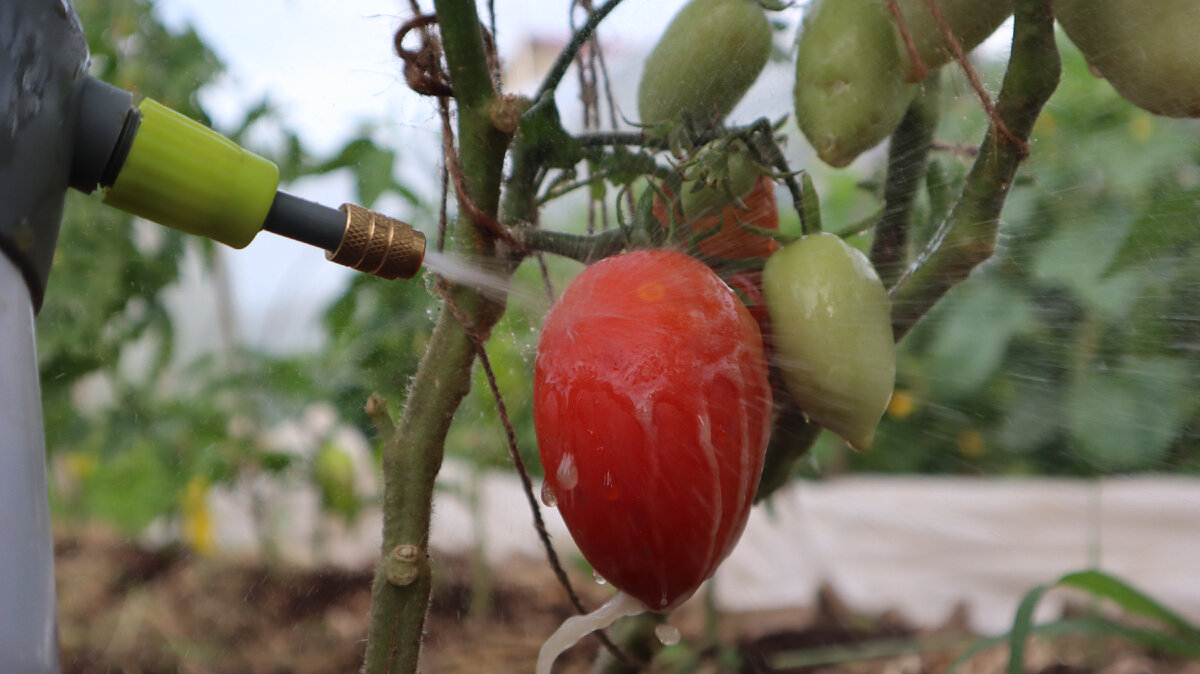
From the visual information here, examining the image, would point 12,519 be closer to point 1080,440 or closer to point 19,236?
point 19,236

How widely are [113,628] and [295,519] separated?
0.28 metres

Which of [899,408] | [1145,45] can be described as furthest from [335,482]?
[1145,45]

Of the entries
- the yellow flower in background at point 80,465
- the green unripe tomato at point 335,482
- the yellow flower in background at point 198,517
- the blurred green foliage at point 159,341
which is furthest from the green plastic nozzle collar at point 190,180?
the yellow flower in background at point 80,465

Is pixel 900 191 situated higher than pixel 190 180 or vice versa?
pixel 190 180

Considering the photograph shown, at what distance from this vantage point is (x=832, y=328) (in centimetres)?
34

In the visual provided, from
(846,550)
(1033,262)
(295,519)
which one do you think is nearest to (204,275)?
(295,519)

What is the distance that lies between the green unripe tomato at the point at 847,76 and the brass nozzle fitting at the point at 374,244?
6.6 inches

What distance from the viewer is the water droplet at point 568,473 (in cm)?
32

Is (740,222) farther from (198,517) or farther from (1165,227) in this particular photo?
(198,517)

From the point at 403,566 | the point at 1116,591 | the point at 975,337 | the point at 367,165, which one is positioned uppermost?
the point at 367,165

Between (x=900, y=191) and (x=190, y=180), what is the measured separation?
315 mm

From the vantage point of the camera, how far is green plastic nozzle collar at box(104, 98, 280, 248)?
300mm

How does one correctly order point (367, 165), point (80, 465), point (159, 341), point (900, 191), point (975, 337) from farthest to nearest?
point (80, 465) < point (159, 341) < point (975, 337) < point (367, 165) < point (900, 191)

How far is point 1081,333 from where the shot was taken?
578 millimetres
